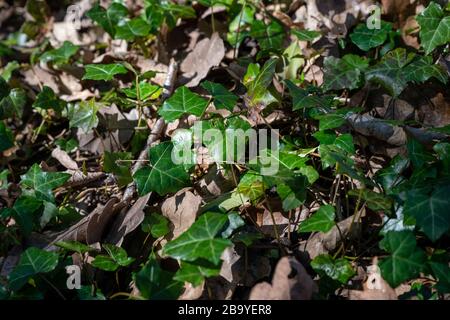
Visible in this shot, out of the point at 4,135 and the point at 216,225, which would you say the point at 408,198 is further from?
the point at 4,135

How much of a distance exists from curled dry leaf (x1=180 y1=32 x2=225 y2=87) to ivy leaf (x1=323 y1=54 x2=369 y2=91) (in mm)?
611

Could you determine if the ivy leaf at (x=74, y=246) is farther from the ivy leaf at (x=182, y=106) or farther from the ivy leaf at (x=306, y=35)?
the ivy leaf at (x=306, y=35)

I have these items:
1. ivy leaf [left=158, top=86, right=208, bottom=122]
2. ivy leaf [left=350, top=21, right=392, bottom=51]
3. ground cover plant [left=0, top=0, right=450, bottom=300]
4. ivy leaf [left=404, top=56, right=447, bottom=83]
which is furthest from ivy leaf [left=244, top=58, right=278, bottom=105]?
ivy leaf [left=404, top=56, right=447, bottom=83]

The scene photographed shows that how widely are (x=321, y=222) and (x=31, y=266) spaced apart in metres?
1.04

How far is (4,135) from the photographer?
7.00ft

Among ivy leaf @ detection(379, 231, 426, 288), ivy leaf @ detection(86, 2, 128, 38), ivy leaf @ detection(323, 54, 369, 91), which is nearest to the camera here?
ivy leaf @ detection(379, 231, 426, 288)

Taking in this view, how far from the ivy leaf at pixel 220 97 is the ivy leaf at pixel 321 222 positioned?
56 centimetres

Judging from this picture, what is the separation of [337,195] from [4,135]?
4.71 ft

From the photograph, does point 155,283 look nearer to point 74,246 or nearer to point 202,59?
point 74,246

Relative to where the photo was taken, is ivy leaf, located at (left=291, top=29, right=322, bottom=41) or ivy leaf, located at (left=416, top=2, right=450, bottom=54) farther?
ivy leaf, located at (left=291, top=29, right=322, bottom=41)

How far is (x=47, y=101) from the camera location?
2428mm

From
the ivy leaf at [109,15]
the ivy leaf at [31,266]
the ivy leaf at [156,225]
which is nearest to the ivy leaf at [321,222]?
the ivy leaf at [156,225]

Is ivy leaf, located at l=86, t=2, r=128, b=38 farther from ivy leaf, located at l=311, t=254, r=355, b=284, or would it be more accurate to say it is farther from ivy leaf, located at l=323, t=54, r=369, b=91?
ivy leaf, located at l=311, t=254, r=355, b=284

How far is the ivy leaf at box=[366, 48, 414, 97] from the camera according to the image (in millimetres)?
2053
